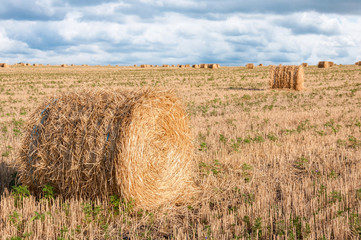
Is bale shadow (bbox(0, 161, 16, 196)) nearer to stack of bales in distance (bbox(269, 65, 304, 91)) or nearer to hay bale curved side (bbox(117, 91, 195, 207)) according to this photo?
hay bale curved side (bbox(117, 91, 195, 207))

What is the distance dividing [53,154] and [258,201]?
3.32 metres

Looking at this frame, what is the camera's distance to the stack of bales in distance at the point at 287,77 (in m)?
23.8

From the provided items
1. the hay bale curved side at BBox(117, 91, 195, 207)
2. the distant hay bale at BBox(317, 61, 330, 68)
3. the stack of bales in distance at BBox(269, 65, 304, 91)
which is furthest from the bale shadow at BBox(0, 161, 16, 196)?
the distant hay bale at BBox(317, 61, 330, 68)

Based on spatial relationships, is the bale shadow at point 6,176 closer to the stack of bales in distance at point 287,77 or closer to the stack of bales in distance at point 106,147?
the stack of bales in distance at point 106,147

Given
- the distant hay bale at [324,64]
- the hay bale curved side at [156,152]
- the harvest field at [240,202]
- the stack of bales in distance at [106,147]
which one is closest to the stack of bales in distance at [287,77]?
the harvest field at [240,202]

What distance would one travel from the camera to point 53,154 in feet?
18.0

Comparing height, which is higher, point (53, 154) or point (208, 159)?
point (53, 154)

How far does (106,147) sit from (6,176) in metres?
3.03

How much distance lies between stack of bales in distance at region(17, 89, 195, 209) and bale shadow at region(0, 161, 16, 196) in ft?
2.68

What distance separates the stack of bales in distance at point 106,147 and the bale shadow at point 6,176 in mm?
817

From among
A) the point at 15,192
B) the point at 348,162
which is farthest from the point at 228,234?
the point at 348,162

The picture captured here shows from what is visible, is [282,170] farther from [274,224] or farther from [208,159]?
[274,224]

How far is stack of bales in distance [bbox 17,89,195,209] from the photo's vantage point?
205 inches

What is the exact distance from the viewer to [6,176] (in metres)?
6.91
